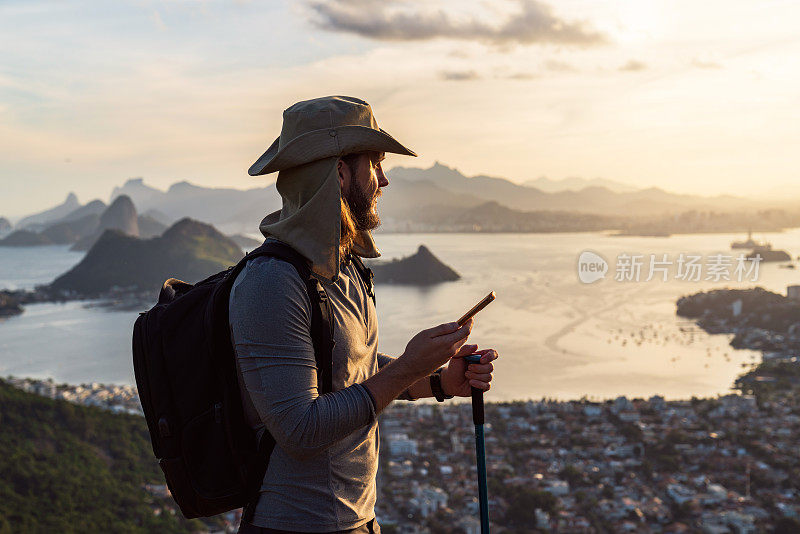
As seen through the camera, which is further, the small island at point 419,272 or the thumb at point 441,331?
the small island at point 419,272

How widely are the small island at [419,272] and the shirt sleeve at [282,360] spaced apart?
1284 inches

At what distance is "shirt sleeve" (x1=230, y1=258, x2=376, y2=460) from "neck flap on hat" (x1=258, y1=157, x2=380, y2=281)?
0.05 meters

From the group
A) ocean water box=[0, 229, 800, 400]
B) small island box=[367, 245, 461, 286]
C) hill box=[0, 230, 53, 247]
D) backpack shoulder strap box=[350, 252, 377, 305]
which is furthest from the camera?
hill box=[0, 230, 53, 247]

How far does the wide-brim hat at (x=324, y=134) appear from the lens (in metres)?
0.99

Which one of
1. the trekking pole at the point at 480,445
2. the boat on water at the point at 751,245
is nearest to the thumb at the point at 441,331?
the trekking pole at the point at 480,445

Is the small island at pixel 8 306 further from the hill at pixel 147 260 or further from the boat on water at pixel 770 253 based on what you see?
the boat on water at pixel 770 253

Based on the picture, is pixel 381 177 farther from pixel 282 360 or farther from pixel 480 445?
pixel 480 445

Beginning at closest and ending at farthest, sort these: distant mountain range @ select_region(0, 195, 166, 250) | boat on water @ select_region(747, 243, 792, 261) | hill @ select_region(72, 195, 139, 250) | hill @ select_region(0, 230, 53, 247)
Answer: boat on water @ select_region(747, 243, 792, 261) → hill @ select_region(72, 195, 139, 250) → distant mountain range @ select_region(0, 195, 166, 250) → hill @ select_region(0, 230, 53, 247)

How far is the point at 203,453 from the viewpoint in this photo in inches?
38.3

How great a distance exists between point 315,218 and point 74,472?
11198 millimetres

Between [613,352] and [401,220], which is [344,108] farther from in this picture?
[401,220]

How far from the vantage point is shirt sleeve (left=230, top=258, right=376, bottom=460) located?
0.91m

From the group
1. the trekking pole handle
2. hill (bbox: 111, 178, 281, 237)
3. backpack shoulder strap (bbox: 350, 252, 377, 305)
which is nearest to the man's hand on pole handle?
the trekking pole handle

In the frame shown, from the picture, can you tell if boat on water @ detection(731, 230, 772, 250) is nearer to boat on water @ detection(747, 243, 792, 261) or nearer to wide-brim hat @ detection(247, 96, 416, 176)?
boat on water @ detection(747, 243, 792, 261)
